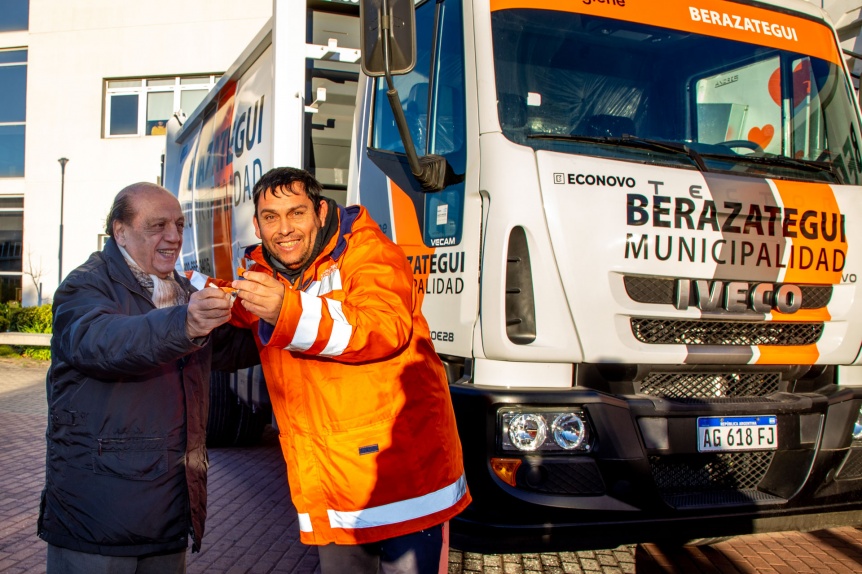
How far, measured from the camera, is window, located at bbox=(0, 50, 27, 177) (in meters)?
22.5

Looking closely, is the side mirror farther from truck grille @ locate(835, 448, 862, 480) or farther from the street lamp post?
the street lamp post

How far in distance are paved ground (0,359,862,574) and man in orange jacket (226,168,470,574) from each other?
1.74 m

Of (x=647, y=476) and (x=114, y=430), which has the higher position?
(x=114, y=430)

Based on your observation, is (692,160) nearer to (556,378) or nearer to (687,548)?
(556,378)

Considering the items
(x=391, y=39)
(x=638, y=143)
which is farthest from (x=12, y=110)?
(x=638, y=143)

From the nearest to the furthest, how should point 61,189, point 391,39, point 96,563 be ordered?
point 96,563
point 391,39
point 61,189

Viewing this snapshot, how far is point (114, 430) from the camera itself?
2.18 meters

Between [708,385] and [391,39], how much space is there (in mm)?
1892

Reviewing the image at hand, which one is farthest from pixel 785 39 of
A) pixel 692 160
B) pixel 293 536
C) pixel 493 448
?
pixel 293 536

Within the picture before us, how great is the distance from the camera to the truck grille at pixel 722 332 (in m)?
3.22

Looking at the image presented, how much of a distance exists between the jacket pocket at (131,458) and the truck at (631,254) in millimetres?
1195

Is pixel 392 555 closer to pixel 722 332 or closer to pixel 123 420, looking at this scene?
pixel 123 420

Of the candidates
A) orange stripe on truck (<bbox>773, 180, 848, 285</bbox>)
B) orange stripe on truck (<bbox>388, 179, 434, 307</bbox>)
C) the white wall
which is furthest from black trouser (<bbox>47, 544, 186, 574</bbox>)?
the white wall

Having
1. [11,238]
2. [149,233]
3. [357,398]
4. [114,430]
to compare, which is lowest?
[114,430]
